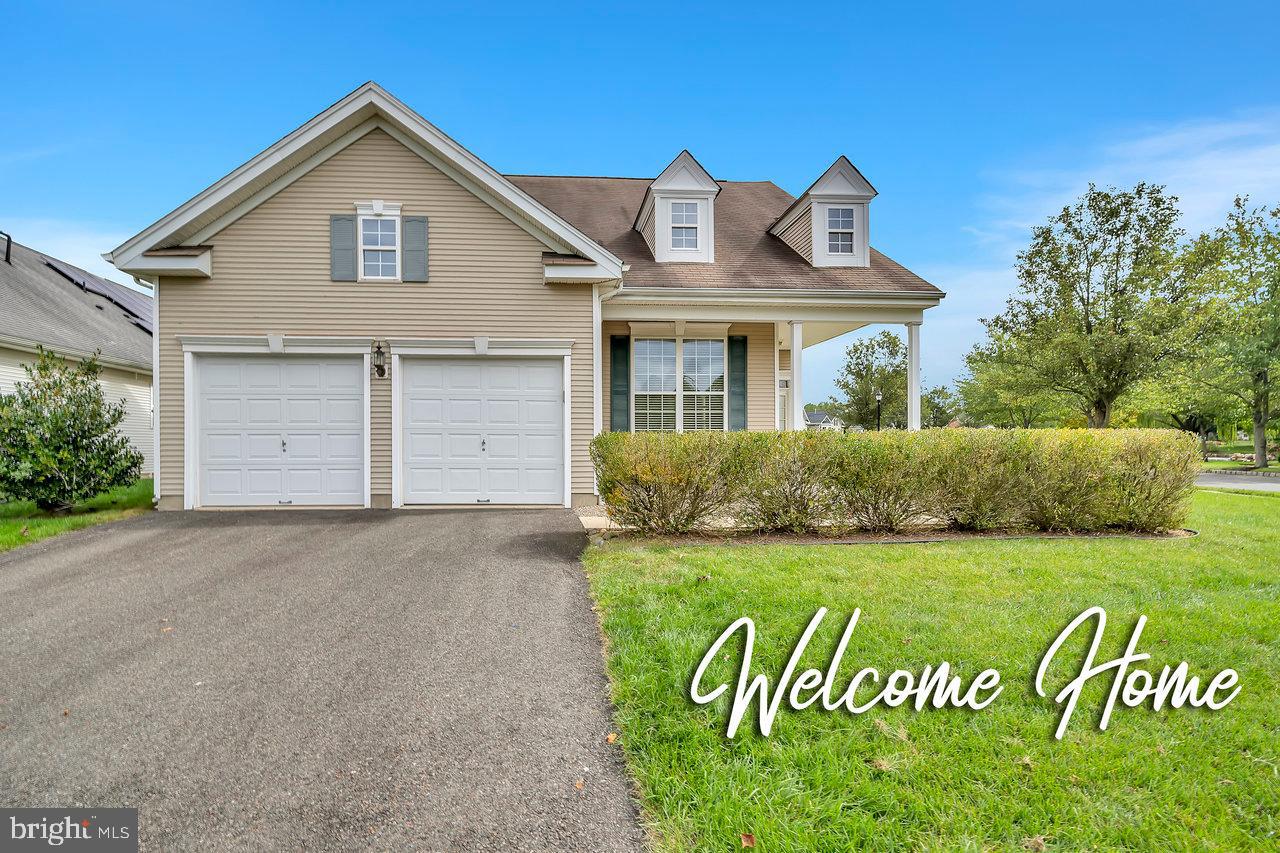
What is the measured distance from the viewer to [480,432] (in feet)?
33.7

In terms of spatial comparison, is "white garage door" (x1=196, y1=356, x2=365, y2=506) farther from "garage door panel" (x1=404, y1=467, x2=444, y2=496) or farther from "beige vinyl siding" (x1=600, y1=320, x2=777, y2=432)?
"beige vinyl siding" (x1=600, y1=320, x2=777, y2=432)

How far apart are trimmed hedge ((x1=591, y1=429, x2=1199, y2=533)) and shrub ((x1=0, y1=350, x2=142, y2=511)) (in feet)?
27.0

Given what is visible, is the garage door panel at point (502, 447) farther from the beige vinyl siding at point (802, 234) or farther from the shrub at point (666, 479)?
the beige vinyl siding at point (802, 234)

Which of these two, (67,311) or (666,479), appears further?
(67,311)

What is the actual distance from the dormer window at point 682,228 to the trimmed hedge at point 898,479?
22.3 feet

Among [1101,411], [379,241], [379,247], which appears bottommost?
[1101,411]

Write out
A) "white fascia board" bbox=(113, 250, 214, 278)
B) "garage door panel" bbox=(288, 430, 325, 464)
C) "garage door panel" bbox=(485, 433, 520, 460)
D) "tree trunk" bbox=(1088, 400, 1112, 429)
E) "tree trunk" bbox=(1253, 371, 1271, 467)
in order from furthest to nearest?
"tree trunk" bbox=(1253, 371, 1271, 467) < "tree trunk" bbox=(1088, 400, 1112, 429) < "garage door panel" bbox=(485, 433, 520, 460) < "garage door panel" bbox=(288, 430, 325, 464) < "white fascia board" bbox=(113, 250, 214, 278)

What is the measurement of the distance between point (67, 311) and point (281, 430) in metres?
11.5

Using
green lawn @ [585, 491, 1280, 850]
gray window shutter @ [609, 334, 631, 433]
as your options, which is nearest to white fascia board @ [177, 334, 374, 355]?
gray window shutter @ [609, 334, 631, 433]

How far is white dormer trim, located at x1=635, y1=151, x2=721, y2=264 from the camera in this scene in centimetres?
1301

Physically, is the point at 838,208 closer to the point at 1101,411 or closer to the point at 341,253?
the point at 341,253

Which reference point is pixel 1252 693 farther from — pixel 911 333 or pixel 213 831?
pixel 911 333

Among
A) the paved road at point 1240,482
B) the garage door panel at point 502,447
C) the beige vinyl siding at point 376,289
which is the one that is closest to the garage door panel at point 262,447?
the beige vinyl siding at point 376,289

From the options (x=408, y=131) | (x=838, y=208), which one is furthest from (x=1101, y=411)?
(x=408, y=131)
